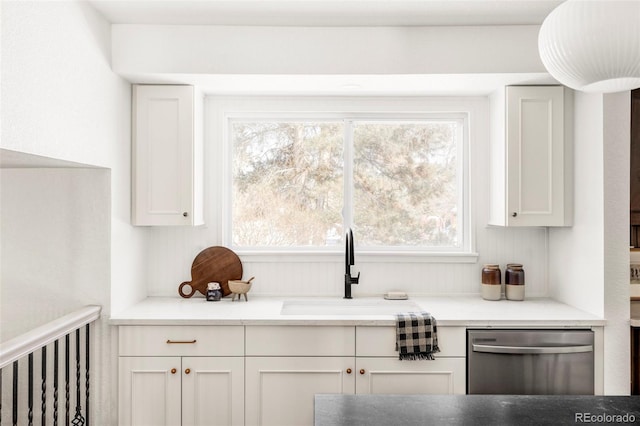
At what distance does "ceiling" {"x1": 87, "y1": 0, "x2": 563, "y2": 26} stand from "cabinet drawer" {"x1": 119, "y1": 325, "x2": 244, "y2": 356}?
5.39 feet

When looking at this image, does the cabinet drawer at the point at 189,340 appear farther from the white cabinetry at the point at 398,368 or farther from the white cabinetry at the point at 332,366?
the white cabinetry at the point at 398,368

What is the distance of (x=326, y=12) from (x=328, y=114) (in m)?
0.81

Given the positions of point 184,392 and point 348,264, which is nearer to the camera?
point 184,392

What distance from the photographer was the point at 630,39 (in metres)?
0.99

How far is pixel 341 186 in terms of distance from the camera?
3.11 metres

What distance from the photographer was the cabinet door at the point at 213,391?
Result: 240 cm

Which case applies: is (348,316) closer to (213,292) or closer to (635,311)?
(213,292)

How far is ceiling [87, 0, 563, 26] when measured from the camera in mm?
2262

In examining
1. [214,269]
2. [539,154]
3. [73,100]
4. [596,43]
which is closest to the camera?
[596,43]

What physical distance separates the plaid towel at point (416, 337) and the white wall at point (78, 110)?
1.52 m

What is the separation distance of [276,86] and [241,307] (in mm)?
1339

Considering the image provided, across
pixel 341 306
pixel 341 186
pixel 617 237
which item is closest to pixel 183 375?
pixel 341 306

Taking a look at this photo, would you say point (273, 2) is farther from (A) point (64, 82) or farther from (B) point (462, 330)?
(B) point (462, 330)

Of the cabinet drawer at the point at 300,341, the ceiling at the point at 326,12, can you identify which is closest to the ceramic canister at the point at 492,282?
the cabinet drawer at the point at 300,341
